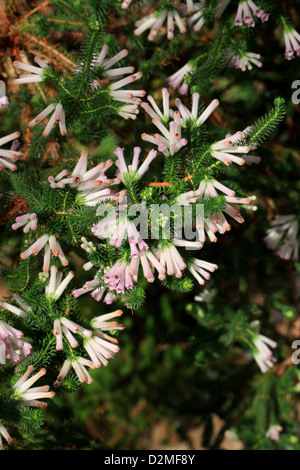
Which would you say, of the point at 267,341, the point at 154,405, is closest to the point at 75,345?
the point at 267,341

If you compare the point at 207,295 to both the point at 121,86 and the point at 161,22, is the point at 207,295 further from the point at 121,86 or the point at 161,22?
the point at 161,22

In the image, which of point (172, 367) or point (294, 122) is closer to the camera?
point (294, 122)

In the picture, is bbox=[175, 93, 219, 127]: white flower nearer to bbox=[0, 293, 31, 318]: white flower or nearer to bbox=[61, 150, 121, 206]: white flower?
bbox=[61, 150, 121, 206]: white flower

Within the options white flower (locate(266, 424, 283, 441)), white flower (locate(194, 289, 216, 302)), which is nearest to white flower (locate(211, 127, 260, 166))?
white flower (locate(194, 289, 216, 302))

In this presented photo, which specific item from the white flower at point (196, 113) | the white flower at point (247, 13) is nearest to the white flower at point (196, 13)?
the white flower at point (247, 13)

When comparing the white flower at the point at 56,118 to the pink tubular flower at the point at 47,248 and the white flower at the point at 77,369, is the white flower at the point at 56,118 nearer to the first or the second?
the pink tubular flower at the point at 47,248

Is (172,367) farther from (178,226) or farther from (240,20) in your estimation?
(240,20)

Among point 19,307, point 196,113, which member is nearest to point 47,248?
point 19,307
